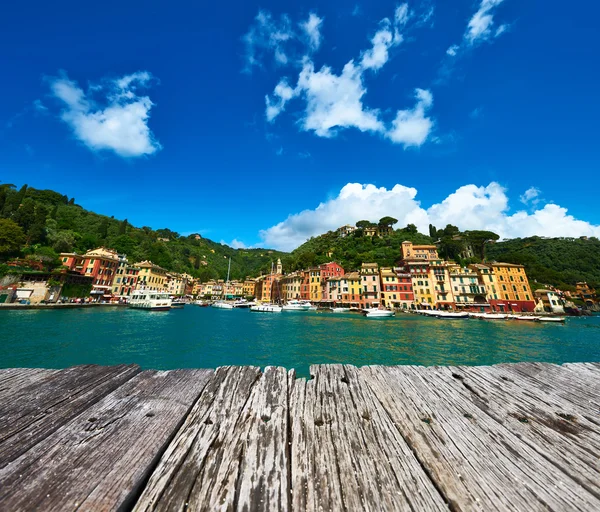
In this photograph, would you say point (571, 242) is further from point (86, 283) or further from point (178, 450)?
point (86, 283)

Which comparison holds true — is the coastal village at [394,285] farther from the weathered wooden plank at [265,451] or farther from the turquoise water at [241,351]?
the weathered wooden plank at [265,451]

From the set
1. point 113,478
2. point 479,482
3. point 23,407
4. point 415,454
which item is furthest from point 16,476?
point 479,482

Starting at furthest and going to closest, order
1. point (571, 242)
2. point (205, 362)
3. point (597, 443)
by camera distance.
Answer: point (571, 242), point (205, 362), point (597, 443)

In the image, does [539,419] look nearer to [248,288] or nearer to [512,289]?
[512,289]

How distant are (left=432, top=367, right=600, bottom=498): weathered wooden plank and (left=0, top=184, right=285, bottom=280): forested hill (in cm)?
6312

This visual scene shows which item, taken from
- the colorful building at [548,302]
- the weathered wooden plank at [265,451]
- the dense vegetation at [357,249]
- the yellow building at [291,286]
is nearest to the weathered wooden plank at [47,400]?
the weathered wooden plank at [265,451]

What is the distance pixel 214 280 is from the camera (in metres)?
108

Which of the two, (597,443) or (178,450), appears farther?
(597,443)

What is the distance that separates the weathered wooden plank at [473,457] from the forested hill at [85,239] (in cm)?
6283

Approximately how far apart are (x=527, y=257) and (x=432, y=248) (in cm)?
3343

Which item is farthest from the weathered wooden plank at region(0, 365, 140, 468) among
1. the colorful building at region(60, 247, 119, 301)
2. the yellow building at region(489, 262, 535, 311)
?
the yellow building at region(489, 262, 535, 311)

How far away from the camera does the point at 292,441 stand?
60.4 inches

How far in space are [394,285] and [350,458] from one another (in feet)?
215

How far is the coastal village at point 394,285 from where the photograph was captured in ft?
172
